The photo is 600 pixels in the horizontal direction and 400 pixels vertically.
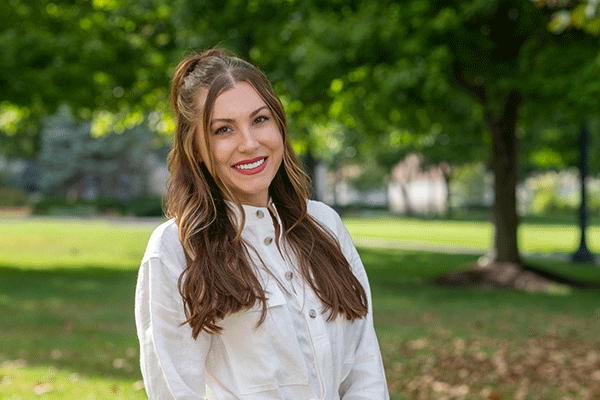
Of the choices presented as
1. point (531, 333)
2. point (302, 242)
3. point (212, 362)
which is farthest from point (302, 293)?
point (531, 333)

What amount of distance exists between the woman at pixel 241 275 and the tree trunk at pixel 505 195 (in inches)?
488

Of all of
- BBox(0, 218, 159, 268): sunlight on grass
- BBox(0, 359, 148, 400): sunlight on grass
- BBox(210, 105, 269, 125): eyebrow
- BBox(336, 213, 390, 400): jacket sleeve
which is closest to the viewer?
BBox(210, 105, 269, 125): eyebrow

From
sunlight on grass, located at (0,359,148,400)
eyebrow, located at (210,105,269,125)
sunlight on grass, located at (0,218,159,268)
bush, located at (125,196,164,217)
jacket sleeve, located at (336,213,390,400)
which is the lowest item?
bush, located at (125,196,164,217)

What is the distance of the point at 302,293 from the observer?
1989mm

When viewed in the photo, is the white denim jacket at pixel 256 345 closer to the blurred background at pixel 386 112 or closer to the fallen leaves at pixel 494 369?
the blurred background at pixel 386 112

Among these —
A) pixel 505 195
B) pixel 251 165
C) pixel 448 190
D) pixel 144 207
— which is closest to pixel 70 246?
pixel 505 195

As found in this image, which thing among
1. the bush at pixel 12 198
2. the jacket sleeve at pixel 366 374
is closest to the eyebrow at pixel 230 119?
the jacket sleeve at pixel 366 374

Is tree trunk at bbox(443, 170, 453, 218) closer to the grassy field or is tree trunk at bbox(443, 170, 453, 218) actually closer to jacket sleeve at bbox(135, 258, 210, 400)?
the grassy field

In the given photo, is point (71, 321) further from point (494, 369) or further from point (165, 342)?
point (165, 342)

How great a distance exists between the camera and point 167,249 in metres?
1.80

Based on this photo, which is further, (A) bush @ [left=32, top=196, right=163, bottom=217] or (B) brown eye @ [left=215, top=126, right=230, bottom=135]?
(A) bush @ [left=32, top=196, right=163, bottom=217]

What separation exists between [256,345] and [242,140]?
62 centimetres

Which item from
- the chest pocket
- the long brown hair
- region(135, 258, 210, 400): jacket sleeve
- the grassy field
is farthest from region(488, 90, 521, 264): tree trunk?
region(135, 258, 210, 400): jacket sleeve

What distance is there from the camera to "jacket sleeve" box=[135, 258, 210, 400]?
5.67 feet
